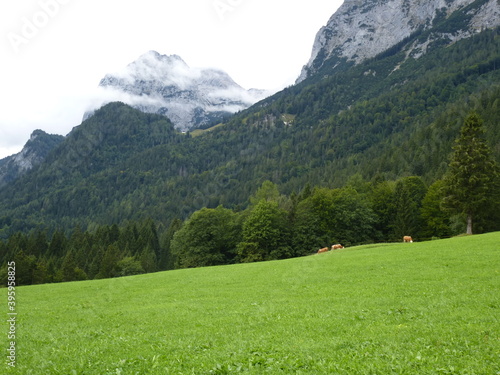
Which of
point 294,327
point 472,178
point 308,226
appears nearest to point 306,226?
point 308,226

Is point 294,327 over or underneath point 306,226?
underneath

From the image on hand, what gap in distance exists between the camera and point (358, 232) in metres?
79.8

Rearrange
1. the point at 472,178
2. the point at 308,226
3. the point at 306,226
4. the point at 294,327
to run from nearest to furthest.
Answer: the point at 294,327
the point at 472,178
the point at 306,226
the point at 308,226

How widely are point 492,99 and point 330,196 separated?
13676cm

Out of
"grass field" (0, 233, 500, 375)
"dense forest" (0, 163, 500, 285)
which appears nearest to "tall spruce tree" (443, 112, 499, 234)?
"dense forest" (0, 163, 500, 285)

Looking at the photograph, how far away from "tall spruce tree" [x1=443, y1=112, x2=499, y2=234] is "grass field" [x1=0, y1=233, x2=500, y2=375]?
85.1 feet

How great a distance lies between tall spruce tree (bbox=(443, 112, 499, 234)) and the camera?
172 ft

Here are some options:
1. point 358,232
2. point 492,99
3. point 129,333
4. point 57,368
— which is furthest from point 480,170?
point 492,99

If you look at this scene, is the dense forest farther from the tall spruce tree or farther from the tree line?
the tall spruce tree

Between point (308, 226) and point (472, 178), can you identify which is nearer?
point (472, 178)

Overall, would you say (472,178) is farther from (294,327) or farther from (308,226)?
(294,327)

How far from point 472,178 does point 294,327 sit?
49.4m

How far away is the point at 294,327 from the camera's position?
15.5m

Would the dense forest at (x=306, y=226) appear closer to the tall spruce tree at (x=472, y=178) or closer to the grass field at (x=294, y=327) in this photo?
the tall spruce tree at (x=472, y=178)
